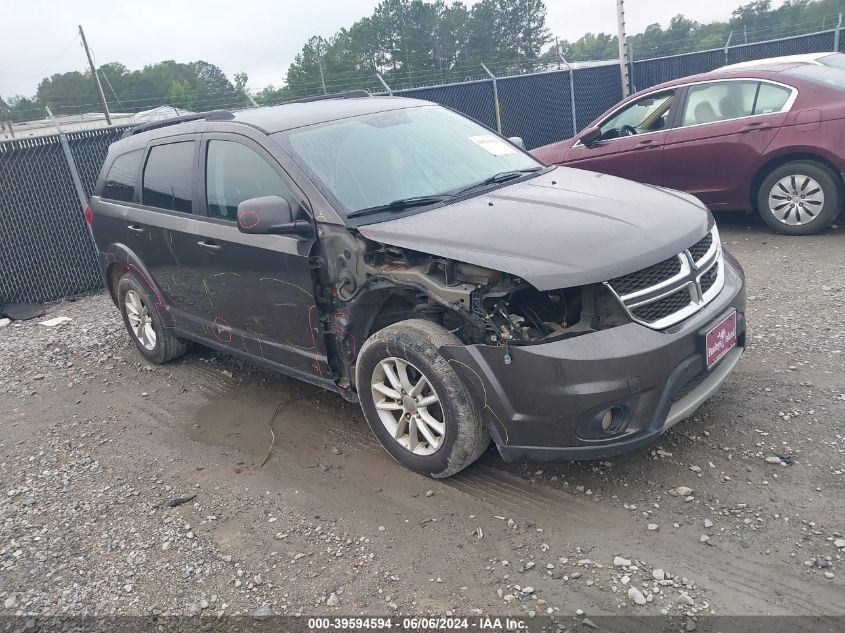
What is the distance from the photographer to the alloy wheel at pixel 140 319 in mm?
5758

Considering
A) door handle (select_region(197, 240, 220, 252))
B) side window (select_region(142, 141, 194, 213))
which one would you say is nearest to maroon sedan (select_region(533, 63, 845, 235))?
side window (select_region(142, 141, 194, 213))

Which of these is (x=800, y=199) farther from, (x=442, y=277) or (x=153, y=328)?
(x=153, y=328)

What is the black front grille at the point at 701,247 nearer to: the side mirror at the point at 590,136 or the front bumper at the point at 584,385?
the front bumper at the point at 584,385

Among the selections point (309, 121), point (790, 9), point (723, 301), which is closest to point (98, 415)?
point (309, 121)

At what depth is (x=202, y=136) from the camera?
15.1 feet

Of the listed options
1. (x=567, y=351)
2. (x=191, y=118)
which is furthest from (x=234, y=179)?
(x=567, y=351)

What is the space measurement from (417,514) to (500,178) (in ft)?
6.71

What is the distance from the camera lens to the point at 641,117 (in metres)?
7.91

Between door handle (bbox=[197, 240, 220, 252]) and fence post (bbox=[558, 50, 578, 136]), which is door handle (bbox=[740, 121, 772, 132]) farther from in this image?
fence post (bbox=[558, 50, 578, 136])

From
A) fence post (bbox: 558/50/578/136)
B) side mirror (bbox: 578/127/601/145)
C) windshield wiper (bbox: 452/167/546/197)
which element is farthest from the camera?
fence post (bbox: 558/50/578/136)

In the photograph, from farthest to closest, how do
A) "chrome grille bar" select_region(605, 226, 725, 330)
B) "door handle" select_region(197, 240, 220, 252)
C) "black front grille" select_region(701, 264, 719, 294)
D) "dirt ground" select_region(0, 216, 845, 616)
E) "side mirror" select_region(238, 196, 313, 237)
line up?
"door handle" select_region(197, 240, 220, 252)
"side mirror" select_region(238, 196, 313, 237)
"black front grille" select_region(701, 264, 719, 294)
"chrome grille bar" select_region(605, 226, 725, 330)
"dirt ground" select_region(0, 216, 845, 616)

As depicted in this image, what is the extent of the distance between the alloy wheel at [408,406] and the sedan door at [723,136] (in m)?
5.04

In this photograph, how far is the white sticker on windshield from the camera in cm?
462

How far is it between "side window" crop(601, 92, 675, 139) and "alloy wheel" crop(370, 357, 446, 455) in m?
5.43
